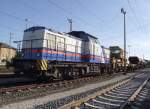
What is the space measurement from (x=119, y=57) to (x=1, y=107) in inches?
1166

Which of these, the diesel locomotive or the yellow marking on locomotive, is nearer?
the yellow marking on locomotive

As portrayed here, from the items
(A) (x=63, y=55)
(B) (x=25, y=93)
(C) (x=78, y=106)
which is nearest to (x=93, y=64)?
(A) (x=63, y=55)

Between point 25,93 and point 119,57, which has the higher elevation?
point 119,57

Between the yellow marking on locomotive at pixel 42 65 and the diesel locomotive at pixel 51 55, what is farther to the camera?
the diesel locomotive at pixel 51 55

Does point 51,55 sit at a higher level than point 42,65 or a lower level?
higher

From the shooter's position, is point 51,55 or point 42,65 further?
point 51,55

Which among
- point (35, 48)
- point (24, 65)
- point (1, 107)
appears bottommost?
point (1, 107)

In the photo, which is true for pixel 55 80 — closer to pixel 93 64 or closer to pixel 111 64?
pixel 93 64

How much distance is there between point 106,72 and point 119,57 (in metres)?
8.52

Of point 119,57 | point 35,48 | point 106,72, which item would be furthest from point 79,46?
point 119,57

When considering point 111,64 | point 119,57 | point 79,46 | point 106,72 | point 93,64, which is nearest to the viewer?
point 79,46

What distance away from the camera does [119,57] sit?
120 ft

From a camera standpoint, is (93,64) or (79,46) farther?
(93,64)

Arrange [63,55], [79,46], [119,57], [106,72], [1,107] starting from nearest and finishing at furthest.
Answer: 1. [1,107]
2. [63,55]
3. [79,46]
4. [106,72]
5. [119,57]
